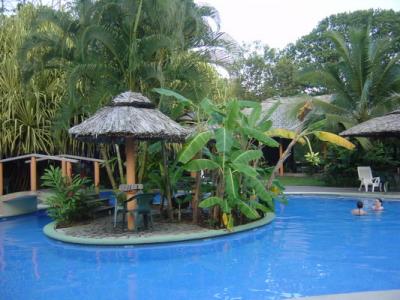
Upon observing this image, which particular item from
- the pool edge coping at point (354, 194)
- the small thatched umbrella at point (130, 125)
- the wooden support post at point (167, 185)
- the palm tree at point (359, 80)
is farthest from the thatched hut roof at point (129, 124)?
the palm tree at point (359, 80)

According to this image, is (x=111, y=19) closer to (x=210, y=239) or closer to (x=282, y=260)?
(x=210, y=239)

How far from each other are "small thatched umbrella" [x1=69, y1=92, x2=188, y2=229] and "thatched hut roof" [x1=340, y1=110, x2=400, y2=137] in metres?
9.44

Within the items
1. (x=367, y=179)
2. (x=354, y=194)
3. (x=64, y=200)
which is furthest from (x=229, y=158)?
(x=367, y=179)

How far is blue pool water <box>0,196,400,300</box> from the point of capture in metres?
5.95

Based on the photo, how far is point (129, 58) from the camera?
10.6 m

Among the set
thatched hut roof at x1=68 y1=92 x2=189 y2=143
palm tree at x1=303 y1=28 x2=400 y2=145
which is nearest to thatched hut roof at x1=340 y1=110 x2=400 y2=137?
palm tree at x1=303 y1=28 x2=400 y2=145

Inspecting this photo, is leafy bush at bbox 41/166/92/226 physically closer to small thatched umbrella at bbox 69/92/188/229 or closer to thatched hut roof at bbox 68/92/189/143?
small thatched umbrella at bbox 69/92/188/229

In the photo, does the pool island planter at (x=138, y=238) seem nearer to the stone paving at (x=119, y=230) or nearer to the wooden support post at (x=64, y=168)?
the stone paving at (x=119, y=230)

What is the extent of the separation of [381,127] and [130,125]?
10.9 metres

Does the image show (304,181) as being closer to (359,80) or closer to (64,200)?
(359,80)

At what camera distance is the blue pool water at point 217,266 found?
5.95 m

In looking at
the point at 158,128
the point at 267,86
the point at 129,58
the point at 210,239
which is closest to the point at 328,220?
the point at 210,239

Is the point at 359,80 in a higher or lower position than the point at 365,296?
higher

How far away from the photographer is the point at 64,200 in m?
10.5
